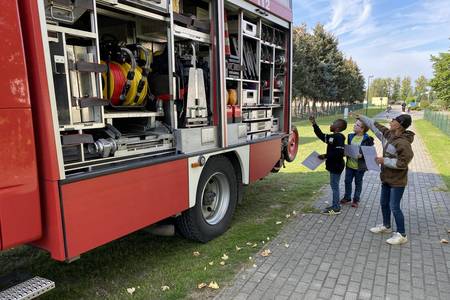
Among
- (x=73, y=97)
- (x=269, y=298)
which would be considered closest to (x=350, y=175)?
(x=269, y=298)

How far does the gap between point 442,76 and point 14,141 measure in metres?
42.1

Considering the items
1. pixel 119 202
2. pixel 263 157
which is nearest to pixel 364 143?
pixel 263 157

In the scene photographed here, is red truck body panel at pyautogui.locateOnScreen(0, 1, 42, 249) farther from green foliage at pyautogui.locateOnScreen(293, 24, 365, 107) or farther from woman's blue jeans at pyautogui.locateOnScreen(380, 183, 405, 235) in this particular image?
green foliage at pyautogui.locateOnScreen(293, 24, 365, 107)

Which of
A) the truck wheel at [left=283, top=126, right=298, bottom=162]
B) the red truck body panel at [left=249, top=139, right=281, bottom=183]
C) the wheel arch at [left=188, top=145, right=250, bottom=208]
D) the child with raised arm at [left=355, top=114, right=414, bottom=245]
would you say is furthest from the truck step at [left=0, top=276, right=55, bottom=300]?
the truck wheel at [left=283, top=126, right=298, bottom=162]

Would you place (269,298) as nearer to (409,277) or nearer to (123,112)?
(409,277)

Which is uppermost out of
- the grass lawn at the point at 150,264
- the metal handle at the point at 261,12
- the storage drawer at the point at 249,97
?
the metal handle at the point at 261,12

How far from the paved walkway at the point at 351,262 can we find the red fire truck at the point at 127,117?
0.99 metres

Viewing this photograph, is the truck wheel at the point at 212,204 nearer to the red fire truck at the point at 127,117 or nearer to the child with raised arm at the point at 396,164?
the red fire truck at the point at 127,117

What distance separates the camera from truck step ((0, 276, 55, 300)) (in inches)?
101

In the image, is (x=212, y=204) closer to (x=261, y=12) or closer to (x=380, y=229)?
(x=380, y=229)

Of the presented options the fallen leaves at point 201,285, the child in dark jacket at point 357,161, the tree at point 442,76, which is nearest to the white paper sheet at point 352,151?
the child in dark jacket at point 357,161

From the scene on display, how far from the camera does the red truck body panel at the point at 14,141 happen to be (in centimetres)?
234

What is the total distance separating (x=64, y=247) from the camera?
2.67 metres

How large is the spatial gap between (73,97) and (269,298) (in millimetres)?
2380
